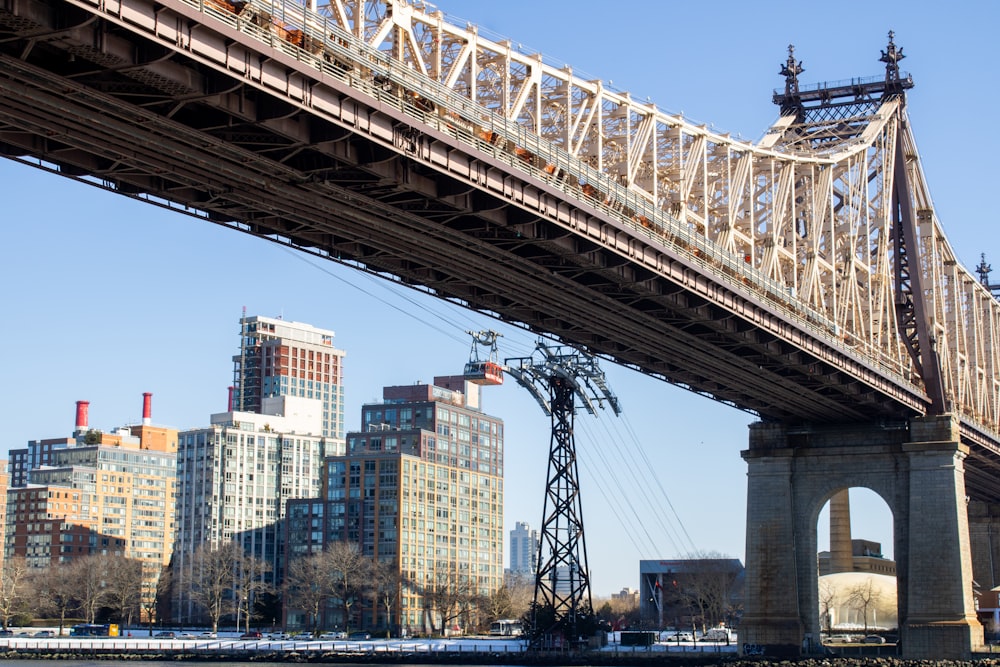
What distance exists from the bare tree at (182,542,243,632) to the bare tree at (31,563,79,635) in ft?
44.0

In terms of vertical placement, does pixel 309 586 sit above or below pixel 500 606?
above

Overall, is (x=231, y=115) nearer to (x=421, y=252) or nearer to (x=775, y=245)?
(x=421, y=252)

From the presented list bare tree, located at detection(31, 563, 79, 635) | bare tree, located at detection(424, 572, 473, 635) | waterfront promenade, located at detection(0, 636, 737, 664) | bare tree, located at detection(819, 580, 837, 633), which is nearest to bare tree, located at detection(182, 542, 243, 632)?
bare tree, located at detection(31, 563, 79, 635)

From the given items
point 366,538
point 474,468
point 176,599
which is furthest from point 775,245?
point 176,599

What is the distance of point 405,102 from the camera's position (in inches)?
1672

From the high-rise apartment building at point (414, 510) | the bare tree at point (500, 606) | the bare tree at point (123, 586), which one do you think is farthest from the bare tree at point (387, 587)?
the bare tree at point (123, 586)

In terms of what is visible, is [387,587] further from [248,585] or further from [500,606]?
[248,585]

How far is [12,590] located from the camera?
161 metres

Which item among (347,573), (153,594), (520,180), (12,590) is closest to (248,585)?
(347,573)

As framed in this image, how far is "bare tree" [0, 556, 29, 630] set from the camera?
527 feet

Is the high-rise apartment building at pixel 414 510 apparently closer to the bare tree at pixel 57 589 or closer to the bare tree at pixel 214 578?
the bare tree at pixel 214 578

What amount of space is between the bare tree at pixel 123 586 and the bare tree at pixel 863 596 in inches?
3035

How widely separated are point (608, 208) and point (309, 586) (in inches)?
4195

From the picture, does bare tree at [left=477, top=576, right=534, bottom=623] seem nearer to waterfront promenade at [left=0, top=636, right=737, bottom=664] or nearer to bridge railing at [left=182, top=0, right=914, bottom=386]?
waterfront promenade at [left=0, top=636, right=737, bottom=664]
